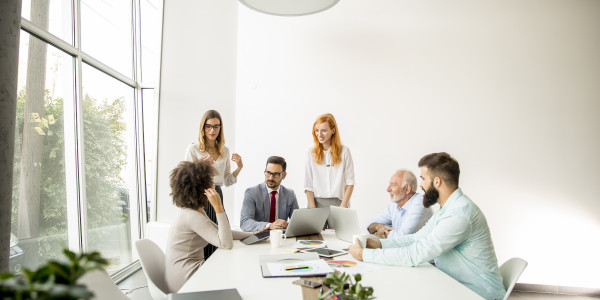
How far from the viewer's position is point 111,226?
4.12 metres

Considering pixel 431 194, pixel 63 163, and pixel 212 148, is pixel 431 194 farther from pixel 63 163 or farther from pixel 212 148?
pixel 63 163

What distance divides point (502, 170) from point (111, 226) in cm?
451

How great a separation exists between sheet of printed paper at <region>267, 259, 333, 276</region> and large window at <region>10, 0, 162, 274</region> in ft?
4.03

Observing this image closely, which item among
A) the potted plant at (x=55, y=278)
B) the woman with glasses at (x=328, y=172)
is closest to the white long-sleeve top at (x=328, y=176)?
the woman with glasses at (x=328, y=172)

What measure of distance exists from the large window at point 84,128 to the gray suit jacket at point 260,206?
984 millimetres

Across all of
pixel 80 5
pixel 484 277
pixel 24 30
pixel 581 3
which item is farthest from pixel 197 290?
pixel 581 3

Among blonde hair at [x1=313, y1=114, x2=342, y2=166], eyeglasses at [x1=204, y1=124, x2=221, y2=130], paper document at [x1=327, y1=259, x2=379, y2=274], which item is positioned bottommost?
paper document at [x1=327, y1=259, x2=379, y2=274]

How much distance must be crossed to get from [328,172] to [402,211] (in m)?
0.81

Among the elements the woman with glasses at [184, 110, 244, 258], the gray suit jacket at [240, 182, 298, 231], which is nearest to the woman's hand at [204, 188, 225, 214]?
the gray suit jacket at [240, 182, 298, 231]

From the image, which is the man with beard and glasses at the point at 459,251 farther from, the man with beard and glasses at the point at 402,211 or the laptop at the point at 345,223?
the man with beard and glasses at the point at 402,211

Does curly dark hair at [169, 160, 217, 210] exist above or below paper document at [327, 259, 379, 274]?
above

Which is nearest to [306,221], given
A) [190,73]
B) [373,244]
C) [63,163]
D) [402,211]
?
[373,244]

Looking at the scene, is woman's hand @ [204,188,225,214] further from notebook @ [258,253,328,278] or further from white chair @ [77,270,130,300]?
white chair @ [77,270,130,300]

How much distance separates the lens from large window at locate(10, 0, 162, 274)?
2.78m
